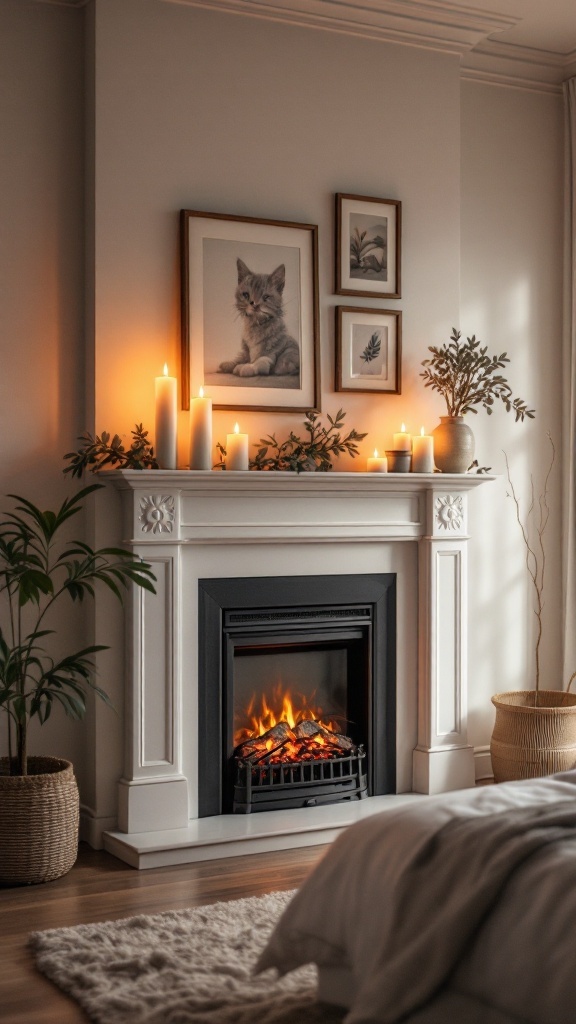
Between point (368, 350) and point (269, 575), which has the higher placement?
point (368, 350)

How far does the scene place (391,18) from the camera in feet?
14.5

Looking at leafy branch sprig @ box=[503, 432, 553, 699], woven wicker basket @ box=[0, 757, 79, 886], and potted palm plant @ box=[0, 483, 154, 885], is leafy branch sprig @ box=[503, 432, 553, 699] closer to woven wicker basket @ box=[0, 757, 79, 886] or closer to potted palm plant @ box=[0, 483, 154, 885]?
potted palm plant @ box=[0, 483, 154, 885]

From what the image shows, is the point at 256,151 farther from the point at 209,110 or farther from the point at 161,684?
the point at 161,684

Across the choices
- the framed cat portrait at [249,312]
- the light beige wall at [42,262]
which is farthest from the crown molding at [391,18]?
the framed cat portrait at [249,312]

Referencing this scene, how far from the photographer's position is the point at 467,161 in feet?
16.2

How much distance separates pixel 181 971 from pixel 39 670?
1504 mm

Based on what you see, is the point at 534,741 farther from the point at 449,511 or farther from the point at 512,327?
the point at 512,327

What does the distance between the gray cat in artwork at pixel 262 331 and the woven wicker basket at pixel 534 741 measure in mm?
1681

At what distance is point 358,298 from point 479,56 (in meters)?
1.35

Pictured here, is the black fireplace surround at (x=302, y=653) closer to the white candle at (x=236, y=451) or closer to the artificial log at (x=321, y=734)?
the artificial log at (x=321, y=734)

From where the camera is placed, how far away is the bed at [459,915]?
1992 mm

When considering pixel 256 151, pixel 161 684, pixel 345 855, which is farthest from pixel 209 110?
pixel 345 855

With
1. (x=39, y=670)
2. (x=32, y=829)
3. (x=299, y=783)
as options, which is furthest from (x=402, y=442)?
(x=32, y=829)

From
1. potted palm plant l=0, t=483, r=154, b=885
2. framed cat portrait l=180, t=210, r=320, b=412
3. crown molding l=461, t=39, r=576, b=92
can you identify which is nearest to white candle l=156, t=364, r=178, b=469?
framed cat portrait l=180, t=210, r=320, b=412
